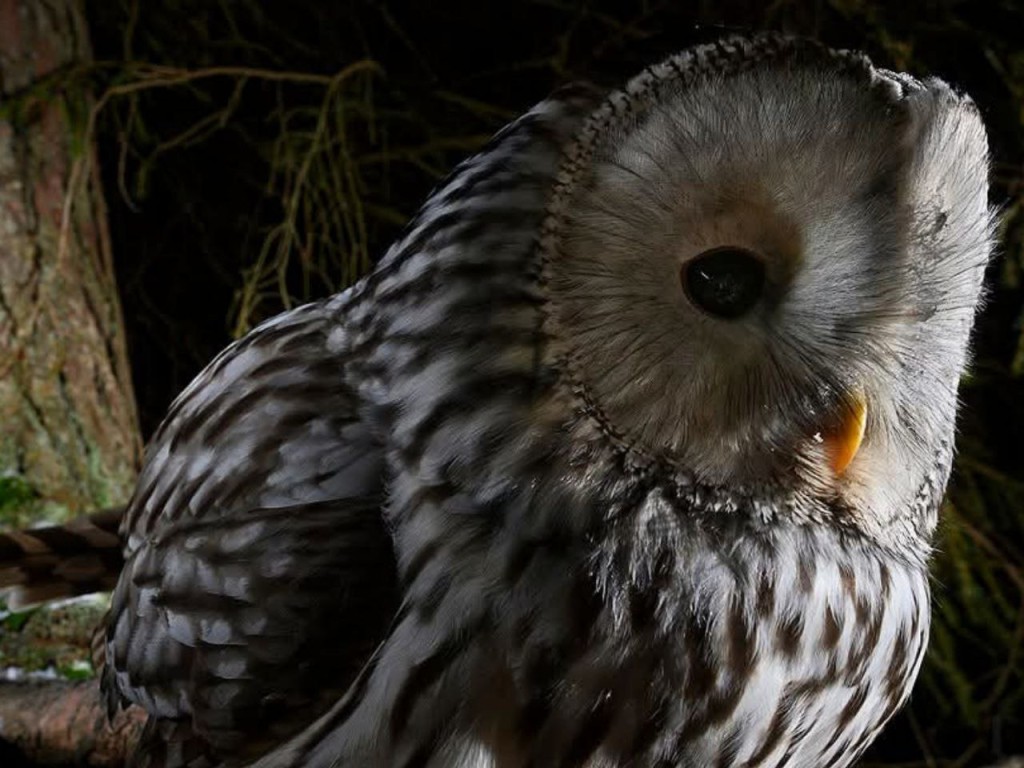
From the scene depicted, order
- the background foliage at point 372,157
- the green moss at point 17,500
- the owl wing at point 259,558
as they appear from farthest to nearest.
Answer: the background foliage at point 372,157, the green moss at point 17,500, the owl wing at point 259,558

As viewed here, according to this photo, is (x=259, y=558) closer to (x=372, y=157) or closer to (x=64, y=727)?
(x=64, y=727)

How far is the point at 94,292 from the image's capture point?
2414 millimetres

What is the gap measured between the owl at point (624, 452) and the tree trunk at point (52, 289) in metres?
1.11

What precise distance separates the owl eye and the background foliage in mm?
1404

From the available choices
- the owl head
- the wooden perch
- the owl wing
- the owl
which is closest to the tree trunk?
the wooden perch

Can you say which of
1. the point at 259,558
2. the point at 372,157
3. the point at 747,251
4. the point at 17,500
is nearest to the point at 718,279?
the point at 747,251

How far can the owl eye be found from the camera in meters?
0.98

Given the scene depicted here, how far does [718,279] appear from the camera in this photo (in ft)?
3.23

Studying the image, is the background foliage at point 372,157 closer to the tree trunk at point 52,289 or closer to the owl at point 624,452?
the tree trunk at point 52,289

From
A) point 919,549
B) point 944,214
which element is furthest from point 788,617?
point 944,214

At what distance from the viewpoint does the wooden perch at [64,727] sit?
1879mm

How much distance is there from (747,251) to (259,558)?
0.58 m

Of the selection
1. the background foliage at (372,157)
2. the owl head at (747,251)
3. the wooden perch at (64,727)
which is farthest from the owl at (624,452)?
the background foliage at (372,157)

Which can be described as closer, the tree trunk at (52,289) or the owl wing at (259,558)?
the owl wing at (259,558)
